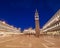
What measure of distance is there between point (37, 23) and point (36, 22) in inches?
19.7

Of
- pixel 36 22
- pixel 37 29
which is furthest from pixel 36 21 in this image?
pixel 37 29

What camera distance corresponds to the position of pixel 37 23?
49.2 metres

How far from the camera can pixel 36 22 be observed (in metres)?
49.2

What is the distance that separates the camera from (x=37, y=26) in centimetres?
4825

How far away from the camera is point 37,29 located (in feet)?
153

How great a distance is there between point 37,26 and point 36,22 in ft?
5.61

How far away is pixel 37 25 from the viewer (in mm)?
48562

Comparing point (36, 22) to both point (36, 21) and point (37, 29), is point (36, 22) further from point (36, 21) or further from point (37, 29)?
point (37, 29)

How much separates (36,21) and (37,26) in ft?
6.45

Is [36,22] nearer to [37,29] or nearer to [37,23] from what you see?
[37,23]

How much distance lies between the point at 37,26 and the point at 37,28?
110cm

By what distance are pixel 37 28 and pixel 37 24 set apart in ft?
6.79

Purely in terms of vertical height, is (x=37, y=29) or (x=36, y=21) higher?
(x=36, y=21)

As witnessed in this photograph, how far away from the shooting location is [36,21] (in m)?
49.1
